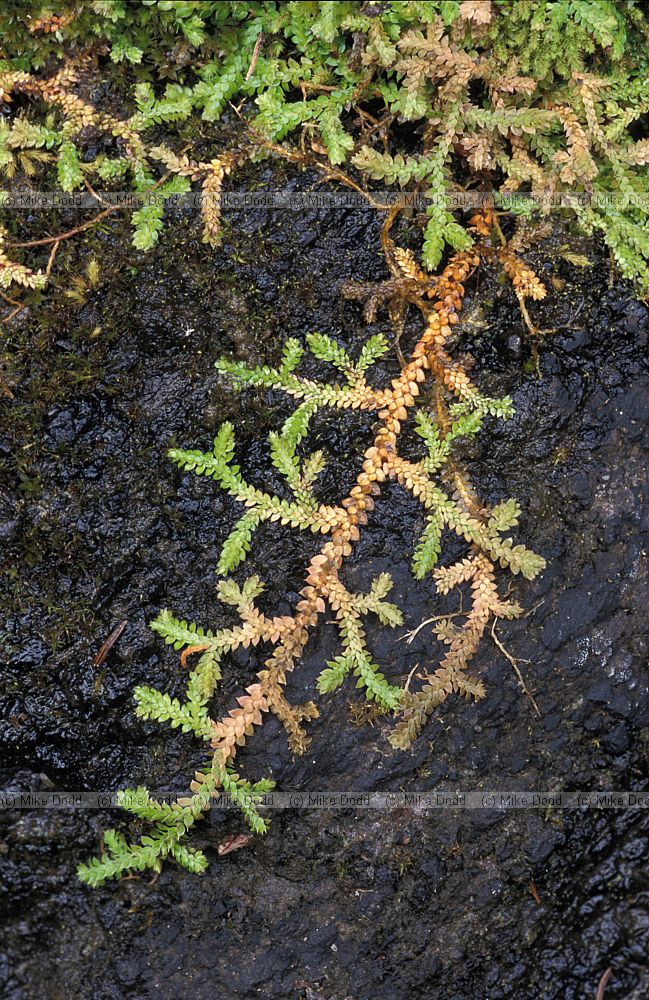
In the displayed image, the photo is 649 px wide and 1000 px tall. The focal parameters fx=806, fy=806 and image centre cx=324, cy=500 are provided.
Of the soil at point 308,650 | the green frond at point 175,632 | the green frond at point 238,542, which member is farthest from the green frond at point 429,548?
the green frond at point 175,632

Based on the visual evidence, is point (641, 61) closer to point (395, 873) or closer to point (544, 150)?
point (544, 150)

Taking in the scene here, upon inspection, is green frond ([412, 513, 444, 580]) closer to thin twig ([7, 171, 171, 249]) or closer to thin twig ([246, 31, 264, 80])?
thin twig ([7, 171, 171, 249])

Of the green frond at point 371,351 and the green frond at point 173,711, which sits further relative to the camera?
the green frond at point 371,351

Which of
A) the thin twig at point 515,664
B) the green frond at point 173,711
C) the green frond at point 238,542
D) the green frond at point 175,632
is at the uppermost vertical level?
the green frond at point 238,542

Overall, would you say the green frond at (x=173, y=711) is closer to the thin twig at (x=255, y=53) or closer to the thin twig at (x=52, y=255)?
the thin twig at (x=52, y=255)

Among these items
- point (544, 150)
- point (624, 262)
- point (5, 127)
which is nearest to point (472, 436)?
point (624, 262)

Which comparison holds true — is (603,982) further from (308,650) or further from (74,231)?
(74,231)

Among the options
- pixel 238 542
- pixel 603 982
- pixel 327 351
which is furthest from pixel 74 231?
pixel 603 982

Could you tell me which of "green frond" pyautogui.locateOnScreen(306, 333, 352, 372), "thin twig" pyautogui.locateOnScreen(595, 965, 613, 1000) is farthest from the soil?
"green frond" pyautogui.locateOnScreen(306, 333, 352, 372)
